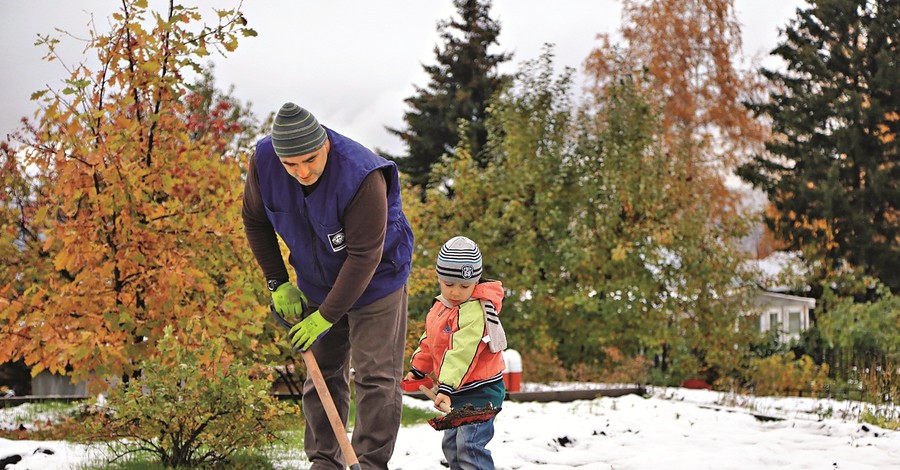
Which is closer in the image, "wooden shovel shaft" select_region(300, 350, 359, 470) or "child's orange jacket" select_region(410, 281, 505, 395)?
"wooden shovel shaft" select_region(300, 350, 359, 470)

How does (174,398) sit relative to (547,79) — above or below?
below

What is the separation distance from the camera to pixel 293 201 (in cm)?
338

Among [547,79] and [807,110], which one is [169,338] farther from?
[807,110]

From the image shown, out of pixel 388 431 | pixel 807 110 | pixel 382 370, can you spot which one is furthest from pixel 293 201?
pixel 807 110

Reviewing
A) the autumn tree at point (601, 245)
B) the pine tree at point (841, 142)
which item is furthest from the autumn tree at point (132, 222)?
the pine tree at point (841, 142)

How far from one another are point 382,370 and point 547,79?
34.9ft

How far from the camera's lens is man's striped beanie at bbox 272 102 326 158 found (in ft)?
10.3

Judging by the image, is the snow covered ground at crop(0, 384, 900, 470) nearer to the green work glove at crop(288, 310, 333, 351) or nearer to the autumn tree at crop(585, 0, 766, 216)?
the green work glove at crop(288, 310, 333, 351)

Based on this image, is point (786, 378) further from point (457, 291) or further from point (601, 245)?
point (457, 291)

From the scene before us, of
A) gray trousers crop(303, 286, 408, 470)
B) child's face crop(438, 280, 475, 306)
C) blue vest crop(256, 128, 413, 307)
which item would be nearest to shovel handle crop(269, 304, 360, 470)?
gray trousers crop(303, 286, 408, 470)

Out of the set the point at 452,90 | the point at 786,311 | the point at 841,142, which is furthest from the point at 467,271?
the point at 452,90

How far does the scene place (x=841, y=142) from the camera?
53.6 ft

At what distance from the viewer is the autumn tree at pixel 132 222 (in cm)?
506

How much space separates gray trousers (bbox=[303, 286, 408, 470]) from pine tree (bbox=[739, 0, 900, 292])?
13.6m
